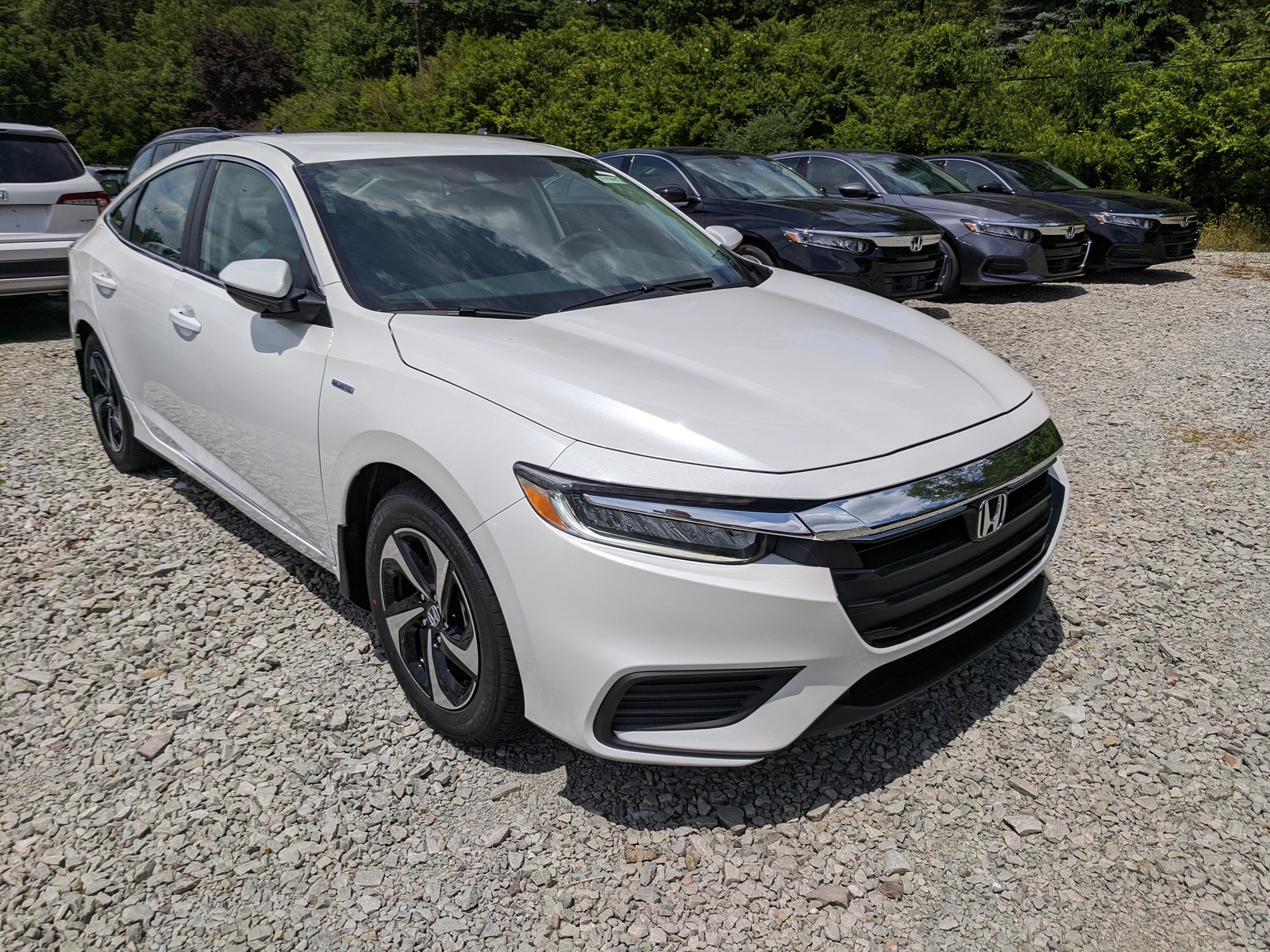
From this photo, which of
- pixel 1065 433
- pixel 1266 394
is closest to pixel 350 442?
pixel 1065 433

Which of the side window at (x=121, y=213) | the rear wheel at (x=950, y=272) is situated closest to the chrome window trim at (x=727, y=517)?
the side window at (x=121, y=213)

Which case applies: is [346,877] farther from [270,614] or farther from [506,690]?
[270,614]

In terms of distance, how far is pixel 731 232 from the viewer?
Result: 4145 mm

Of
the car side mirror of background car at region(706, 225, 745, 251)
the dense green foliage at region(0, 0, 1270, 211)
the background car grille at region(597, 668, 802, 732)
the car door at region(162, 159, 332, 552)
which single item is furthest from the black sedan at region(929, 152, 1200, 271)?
the background car grille at region(597, 668, 802, 732)

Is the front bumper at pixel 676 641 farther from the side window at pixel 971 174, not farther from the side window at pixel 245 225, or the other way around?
the side window at pixel 971 174

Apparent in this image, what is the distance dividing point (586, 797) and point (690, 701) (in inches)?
22.4

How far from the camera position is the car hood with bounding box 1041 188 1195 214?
1123 centimetres

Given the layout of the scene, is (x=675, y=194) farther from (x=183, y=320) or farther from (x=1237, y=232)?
(x=1237, y=232)

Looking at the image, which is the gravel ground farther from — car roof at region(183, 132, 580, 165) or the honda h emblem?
car roof at region(183, 132, 580, 165)

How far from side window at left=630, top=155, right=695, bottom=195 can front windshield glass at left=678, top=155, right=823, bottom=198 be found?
14 cm

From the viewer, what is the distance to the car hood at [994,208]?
32.1 ft

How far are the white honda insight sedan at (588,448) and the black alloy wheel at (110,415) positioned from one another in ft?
3.14

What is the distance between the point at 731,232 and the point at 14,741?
3307 mm

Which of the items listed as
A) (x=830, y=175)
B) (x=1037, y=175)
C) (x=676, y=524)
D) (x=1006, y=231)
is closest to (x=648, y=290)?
(x=676, y=524)
